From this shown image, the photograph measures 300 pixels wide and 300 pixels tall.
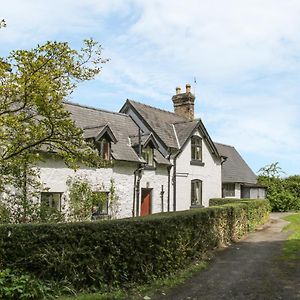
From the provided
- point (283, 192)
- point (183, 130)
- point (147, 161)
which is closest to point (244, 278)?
point (147, 161)

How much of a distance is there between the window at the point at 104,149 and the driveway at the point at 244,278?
8433mm

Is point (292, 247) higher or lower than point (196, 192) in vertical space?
lower

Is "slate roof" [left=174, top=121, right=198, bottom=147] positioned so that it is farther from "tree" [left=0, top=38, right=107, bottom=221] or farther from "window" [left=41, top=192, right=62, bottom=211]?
"tree" [left=0, top=38, right=107, bottom=221]

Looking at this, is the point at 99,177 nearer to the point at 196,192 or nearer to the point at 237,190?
the point at 196,192

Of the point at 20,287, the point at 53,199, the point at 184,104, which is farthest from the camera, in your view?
the point at 184,104

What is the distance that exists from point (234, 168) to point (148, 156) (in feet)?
55.8

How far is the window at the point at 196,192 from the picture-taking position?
94.3 feet

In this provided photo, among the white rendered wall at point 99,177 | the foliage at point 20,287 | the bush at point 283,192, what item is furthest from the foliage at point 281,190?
the foliage at point 20,287

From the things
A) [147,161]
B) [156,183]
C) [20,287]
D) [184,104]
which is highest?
[184,104]

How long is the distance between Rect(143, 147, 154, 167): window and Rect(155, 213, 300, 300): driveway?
9.77m

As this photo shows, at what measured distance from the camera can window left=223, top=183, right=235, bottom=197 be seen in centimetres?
3568

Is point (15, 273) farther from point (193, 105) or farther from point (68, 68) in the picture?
point (193, 105)

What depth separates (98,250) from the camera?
9.19m

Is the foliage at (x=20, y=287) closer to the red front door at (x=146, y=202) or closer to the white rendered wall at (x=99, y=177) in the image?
the white rendered wall at (x=99, y=177)
